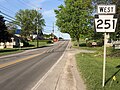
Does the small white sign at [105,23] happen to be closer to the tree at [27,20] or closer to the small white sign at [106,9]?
the small white sign at [106,9]

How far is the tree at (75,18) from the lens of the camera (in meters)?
67.2

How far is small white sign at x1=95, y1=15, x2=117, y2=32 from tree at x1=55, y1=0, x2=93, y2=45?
5597 cm

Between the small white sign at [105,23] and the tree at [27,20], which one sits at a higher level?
the tree at [27,20]

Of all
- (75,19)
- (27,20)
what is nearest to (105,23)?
(75,19)

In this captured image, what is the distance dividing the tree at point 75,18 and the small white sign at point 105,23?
55974 mm

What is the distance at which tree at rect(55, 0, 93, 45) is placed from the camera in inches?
2645

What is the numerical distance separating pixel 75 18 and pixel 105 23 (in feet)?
187

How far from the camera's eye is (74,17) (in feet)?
220

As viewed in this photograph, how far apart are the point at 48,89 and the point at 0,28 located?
57.1 metres

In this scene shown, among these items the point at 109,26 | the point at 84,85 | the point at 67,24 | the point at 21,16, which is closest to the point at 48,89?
the point at 84,85

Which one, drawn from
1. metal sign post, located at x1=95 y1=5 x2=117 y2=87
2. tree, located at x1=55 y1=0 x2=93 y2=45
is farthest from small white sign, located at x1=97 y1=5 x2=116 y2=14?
tree, located at x1=55 y1=0 x2=93 y2=45

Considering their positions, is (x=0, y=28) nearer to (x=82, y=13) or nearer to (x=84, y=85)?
(x=82, y=13)

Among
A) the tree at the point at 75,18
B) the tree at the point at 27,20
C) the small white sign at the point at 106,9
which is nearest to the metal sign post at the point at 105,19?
the small white sign at the point at 106,9

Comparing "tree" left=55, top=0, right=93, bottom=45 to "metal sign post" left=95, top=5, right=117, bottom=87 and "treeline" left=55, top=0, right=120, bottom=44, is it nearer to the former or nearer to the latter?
"treeline" left=55, top=0, right=120, bottom=44
